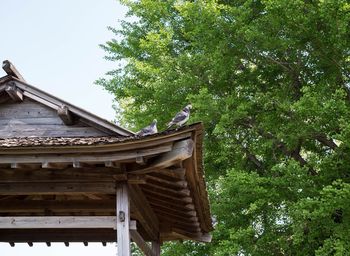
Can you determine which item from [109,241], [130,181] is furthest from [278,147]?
[130,181]

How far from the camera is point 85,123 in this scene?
23.8 feet

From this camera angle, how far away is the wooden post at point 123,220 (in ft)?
19.0

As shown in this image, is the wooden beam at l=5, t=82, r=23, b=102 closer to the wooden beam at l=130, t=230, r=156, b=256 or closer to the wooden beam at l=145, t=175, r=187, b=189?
the wooden beam at l=145, t=175, r=187, b=189

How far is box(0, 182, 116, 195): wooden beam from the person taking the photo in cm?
628

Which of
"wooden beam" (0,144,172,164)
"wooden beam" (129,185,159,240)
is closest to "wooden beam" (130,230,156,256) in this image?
"wooden beam" (129,185,159,240)

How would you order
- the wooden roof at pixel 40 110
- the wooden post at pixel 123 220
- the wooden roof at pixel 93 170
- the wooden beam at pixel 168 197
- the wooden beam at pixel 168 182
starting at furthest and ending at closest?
the wooden roof at pixel 40 110
the wooden beam at pixel 168 197
the wooden beam at pixel 168 182
the wooden post at pixel 123 220
the wooden roof at pixel 93 170

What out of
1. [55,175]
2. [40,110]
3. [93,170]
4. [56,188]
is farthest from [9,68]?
[93,170]

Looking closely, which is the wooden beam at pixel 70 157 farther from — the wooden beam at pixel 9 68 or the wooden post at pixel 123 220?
the wooden beam at pixel 9 68

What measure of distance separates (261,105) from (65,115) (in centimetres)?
830

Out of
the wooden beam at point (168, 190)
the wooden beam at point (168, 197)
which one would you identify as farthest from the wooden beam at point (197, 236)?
the wooden beam at point (168, 190)

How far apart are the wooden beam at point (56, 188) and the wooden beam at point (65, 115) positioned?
110 cm

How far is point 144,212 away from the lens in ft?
24.8

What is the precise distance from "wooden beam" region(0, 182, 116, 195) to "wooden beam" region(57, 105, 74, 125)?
3.61ft

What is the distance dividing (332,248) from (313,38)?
5.20 m
